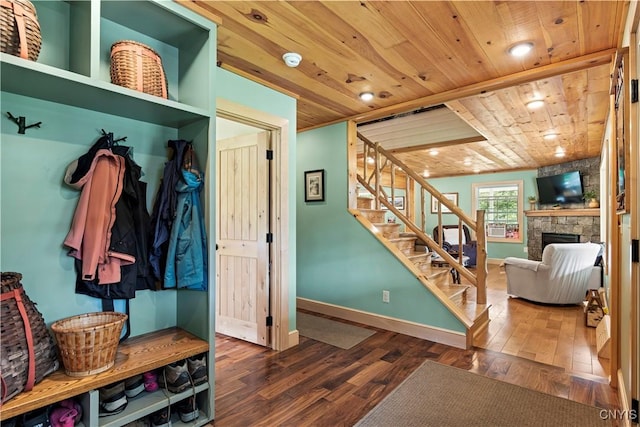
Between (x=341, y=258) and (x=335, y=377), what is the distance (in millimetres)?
1605

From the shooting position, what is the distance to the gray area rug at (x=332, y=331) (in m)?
3.05

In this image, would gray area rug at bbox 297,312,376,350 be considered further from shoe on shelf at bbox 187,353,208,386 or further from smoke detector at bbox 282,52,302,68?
smoke detector at bbox 282,52,302,68

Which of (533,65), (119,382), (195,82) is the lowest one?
(119,382)

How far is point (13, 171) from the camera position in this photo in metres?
1.42

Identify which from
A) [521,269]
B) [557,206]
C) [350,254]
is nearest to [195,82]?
[350,254]

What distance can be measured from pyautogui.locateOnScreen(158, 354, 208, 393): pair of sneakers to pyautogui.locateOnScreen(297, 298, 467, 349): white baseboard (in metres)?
2.15

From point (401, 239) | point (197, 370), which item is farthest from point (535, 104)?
point (197, 370)

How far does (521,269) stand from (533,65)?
10.5ft

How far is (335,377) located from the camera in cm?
235

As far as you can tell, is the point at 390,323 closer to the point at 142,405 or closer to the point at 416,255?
the point at 416,255

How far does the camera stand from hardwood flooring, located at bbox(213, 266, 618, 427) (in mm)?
1959

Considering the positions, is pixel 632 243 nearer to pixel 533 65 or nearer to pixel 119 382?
pixel 533 65

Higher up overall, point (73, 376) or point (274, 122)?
point (274, 122)

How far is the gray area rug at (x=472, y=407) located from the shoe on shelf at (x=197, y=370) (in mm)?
936
